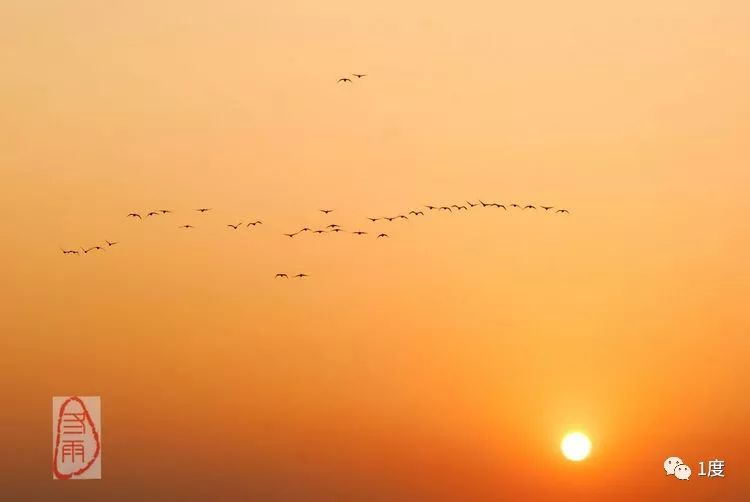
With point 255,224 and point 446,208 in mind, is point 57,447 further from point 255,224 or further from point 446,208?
point 446,208

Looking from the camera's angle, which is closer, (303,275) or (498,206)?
(498,206)

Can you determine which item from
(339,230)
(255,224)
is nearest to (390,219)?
(339,230)

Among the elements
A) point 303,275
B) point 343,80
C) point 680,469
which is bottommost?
point 680,469

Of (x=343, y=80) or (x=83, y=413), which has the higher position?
(x=343, y=80)

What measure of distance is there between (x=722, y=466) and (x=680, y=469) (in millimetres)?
2455

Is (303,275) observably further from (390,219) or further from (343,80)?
(343,80)

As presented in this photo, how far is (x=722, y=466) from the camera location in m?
60.5

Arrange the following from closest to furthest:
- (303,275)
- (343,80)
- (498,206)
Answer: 1. (343,80)
2. (498,206)
3. (303,275)

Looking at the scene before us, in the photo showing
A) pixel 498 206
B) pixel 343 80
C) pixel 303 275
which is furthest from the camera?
pixel 303 275

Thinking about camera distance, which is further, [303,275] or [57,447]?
[303,275]

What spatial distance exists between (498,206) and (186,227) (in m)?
17.0

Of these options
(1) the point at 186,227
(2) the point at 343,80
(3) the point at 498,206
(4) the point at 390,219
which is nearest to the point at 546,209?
(3) the point at 498,206

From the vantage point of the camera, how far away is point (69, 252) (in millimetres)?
66125

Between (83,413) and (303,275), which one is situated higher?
(303,275)
